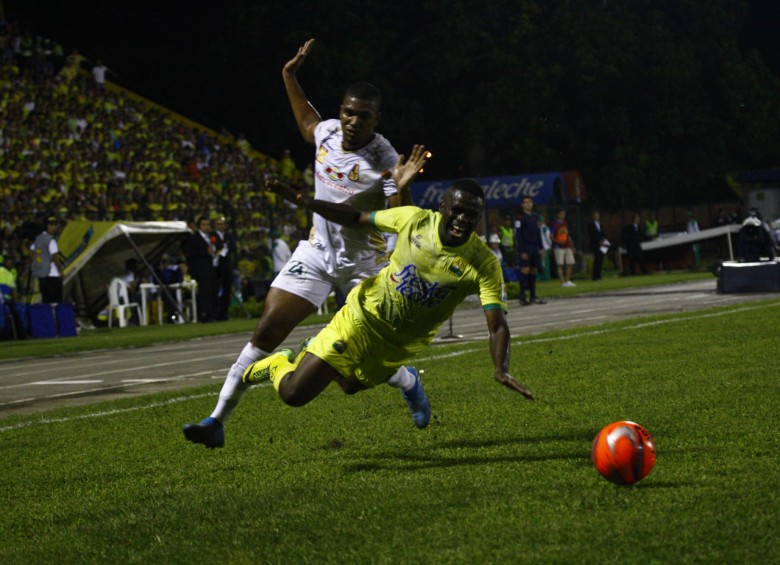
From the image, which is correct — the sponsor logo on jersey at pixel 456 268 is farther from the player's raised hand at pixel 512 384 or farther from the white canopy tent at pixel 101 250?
the white canopy tent at pixel 101 250

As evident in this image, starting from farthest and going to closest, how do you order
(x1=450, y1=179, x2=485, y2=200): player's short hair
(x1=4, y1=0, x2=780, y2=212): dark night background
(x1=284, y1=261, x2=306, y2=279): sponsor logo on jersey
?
1. (x1=4, y1=0, x2=780, y2=212): dark night background
2. (x1=284, y1=261, x2=306, y2=279): sponsor logo on jersey
3. (x1=450, y1=179, x2=485, y2=200): player's short hair

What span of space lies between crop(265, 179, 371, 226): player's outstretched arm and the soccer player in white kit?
434mm

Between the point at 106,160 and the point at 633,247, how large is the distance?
54.6ft

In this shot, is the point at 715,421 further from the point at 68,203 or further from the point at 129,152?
the point at 129,152

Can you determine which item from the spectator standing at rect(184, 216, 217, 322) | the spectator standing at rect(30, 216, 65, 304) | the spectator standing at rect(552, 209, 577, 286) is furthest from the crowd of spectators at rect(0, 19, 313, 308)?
the spectator standing at rect(552, 209, 577, 286)

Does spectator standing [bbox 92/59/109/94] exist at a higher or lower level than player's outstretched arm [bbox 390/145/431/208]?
higher

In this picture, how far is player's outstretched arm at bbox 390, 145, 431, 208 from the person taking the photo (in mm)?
7895

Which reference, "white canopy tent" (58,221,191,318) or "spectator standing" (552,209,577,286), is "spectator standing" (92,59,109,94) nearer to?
"white canopy tent" (58,221,191,318)

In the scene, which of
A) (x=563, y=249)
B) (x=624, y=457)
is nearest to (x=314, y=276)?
(x=624, y=457)

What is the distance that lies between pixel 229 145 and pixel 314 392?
37419mm

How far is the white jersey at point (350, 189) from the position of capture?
8.58 meters

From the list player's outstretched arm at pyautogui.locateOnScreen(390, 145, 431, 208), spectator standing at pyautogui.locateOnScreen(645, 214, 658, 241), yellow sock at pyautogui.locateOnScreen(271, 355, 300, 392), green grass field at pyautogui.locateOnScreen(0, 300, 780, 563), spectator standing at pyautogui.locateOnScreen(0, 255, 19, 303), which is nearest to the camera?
green grass field at pyautogui.locateOnScreen(0, 300, 780, 563)


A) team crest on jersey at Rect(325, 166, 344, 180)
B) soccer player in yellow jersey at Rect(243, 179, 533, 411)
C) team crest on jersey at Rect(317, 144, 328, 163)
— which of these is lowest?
soccer player in yellow jersey at Rect(243, 179, 533, 411)

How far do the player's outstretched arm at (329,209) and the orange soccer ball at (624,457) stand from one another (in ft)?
7.23
